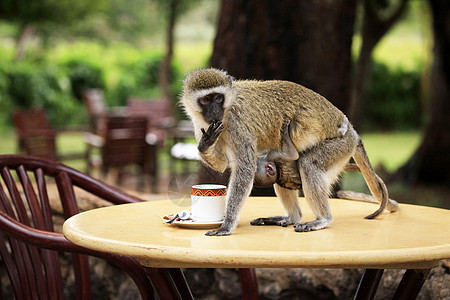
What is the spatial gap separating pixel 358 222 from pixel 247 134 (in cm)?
48

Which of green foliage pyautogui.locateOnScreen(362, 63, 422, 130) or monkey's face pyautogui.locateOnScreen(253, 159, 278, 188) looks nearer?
monkey's face pyautogui.locateOnScreen(253, 159, 278, 188)

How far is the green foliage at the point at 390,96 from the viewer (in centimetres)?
1644

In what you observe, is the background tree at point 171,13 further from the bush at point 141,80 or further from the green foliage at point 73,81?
the bush at point 141,80

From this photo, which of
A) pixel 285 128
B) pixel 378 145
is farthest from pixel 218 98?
pixel 378 145

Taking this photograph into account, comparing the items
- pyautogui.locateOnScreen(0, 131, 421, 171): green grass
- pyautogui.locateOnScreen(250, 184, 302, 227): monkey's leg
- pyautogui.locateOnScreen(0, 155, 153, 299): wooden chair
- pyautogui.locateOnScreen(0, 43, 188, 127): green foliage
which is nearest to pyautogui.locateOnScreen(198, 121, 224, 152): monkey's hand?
pyautogui.locateOnScreen(250, 184, 302, 227): monkey's leg

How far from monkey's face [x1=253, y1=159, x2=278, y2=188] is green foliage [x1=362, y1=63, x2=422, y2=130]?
1488cm

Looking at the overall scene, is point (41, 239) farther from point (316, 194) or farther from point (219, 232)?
point (316, 194)

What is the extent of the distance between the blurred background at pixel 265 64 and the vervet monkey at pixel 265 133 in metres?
0.23

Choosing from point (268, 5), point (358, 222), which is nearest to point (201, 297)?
point (358, 222)

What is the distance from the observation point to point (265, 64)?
3.64 meters

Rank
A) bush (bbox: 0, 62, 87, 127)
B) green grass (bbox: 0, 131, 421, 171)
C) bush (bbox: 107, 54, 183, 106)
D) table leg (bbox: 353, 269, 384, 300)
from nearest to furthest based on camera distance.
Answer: table leg (bbox: 353, 269, 384, 300) < green grass (bbox: 0, 131, 421, 171) < bush (bbox: 0, 62, 87, 127) < bush (bbox: 107, 54, 183, 106)

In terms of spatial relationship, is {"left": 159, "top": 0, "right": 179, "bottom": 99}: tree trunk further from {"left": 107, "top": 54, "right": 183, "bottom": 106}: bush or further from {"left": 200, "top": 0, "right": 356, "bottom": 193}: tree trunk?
{"left": 200, "top": 0, "right": 356, "bottom": 193}: tree trunk

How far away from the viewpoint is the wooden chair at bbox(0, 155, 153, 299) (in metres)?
2.02

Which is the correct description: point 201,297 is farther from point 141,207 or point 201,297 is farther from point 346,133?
point 346,133
